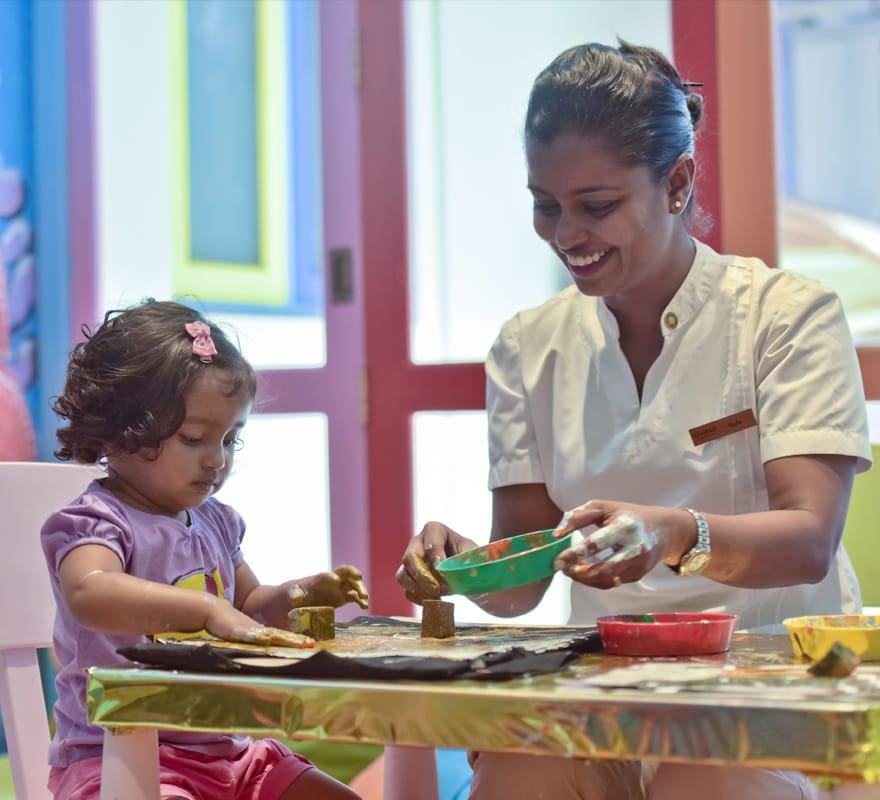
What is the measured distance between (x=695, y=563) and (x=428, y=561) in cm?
39

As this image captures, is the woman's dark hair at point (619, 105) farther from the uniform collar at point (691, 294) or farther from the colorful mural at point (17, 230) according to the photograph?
the colorful mural at point (17, 230)

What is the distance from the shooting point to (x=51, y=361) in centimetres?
323

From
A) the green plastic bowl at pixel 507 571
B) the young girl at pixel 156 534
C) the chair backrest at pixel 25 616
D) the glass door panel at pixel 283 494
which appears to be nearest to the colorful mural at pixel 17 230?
the glass door panel at pixel 283 494

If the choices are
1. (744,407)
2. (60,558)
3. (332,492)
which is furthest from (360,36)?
(60,558)

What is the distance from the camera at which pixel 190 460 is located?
1.62 metres

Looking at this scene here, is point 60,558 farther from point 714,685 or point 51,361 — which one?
point 51,361

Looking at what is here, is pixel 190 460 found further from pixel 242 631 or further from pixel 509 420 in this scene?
pixel 509 420

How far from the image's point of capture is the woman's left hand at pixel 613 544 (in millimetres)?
1197

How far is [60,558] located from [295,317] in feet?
5.96

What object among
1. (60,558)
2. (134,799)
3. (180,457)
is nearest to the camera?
(134,799)

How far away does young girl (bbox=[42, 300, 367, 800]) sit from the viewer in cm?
146

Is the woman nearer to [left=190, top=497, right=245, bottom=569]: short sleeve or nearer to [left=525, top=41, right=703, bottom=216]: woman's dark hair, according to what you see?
[left=525, top=41, right=703, bottom=216]: woman's dark hair

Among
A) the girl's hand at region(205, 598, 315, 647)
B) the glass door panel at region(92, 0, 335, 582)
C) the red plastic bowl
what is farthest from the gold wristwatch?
the glass door panel at region(92, 0, 335, 582)

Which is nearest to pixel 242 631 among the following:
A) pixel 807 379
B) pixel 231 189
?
pixel 807 379
